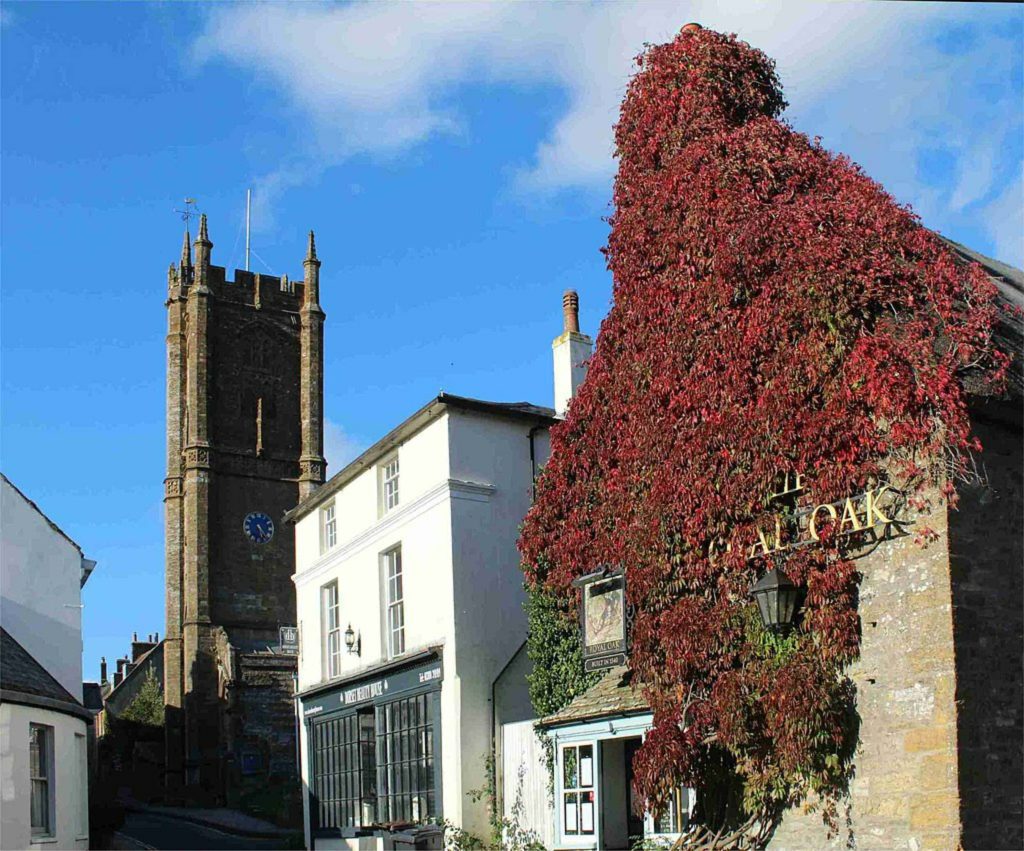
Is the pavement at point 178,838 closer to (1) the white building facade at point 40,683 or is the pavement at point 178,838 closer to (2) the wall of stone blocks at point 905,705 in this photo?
(1) the white building facade at point 40,683

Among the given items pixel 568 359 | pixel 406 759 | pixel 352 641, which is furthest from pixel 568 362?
pixel 406 759

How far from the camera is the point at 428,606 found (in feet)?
74.2

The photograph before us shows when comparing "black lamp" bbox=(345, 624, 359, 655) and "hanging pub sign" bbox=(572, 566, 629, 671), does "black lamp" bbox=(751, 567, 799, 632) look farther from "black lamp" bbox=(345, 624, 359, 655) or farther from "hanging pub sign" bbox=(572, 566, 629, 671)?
"black lamp" bbox=(345, 624, 359, 655)

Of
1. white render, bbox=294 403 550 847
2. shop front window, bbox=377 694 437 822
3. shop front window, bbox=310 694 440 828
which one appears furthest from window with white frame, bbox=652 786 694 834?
shop front window, bbox=377 694 437 822

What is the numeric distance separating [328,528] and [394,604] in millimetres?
4119

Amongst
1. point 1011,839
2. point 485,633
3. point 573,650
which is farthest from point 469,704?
point 1011,839

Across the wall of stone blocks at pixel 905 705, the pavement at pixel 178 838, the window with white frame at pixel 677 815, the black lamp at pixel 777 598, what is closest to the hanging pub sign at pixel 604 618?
the window with white frame at pixel 677 815

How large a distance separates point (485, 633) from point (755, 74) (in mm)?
9752

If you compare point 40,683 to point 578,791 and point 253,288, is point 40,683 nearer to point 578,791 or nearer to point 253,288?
point 578,791

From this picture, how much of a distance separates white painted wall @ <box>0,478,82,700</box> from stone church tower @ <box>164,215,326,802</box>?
26816 millimetres

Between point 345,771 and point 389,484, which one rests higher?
point 389,484

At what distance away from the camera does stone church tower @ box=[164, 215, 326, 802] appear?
55.6 m

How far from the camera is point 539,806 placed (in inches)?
798

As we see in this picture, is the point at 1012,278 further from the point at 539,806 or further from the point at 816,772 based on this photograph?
the point at 539,806
